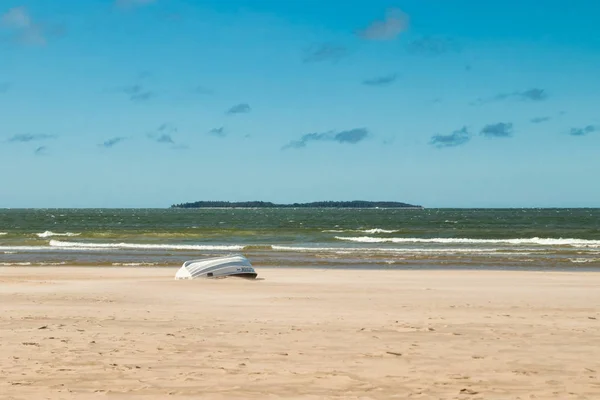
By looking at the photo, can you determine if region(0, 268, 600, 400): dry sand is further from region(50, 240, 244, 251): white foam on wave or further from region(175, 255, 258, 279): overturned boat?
region(50, 240, 244, 251): white foam on wave

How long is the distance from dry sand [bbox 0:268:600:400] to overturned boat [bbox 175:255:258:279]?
294cm

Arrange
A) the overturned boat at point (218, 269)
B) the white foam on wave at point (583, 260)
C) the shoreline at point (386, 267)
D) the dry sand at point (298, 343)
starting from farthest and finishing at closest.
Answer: the white foam on wave at point (583, 260) < the shoreline at point (386, 267) < the overturned boat at point (218, 269) < the dry sand at point (298, 343)

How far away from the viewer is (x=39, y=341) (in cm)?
1126

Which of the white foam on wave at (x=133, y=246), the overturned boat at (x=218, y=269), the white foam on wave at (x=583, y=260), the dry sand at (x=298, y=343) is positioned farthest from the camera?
the white foam on wave at (x=133, y=246)

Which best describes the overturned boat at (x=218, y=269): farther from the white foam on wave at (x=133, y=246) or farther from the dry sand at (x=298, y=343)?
the white foam on wave at (x=133, y=246)

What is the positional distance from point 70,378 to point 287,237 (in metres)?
52.7

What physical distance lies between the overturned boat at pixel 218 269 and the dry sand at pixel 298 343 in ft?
9.65

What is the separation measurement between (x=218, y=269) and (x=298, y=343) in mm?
12904

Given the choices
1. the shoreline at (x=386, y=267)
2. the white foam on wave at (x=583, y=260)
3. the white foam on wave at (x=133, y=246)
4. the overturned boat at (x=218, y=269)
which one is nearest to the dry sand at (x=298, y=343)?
the overturned boat at (x=218, y=269)

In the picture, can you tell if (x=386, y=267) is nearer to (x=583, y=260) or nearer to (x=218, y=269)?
(x=583, y=260)

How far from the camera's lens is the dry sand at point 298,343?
27.8 feet

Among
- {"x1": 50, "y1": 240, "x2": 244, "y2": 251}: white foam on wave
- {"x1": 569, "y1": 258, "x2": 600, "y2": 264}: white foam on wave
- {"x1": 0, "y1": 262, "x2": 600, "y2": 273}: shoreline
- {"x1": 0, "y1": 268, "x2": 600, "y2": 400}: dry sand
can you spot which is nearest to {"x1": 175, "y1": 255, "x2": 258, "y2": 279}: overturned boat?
{"x1": 0, "y1": 268, "x2": 600, "y2": 400}: dry sand

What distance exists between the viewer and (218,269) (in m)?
23.9

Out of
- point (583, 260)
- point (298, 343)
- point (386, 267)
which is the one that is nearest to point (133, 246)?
point (386, 267)
